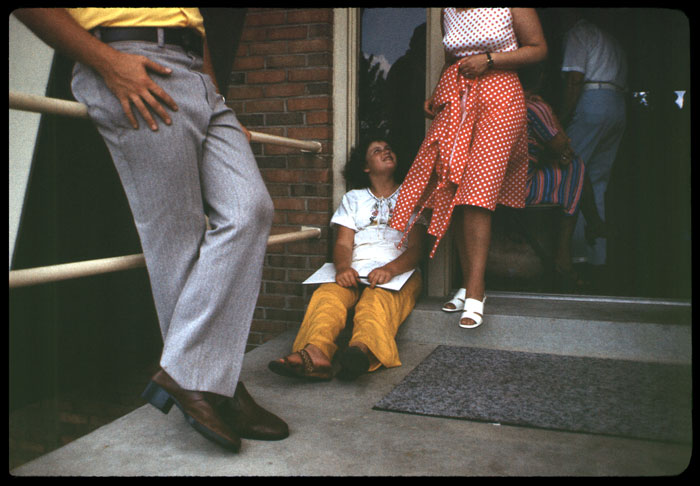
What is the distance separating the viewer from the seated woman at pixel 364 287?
2.16 m

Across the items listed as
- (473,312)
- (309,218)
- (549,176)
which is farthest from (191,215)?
(549,176)

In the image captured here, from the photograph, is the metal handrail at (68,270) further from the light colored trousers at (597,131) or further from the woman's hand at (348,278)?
the light colored trousers at (597,131)

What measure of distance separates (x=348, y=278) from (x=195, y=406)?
1240mm

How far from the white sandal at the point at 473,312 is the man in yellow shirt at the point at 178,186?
1270 mm

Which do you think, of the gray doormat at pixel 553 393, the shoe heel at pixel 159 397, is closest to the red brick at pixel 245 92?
the gray doormat at pixel 553 393

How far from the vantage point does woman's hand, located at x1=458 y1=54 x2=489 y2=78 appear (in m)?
2.47

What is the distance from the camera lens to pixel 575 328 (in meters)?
2.54

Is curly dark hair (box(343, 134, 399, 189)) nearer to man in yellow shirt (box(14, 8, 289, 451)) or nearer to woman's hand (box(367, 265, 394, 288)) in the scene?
woman's hand (box(367, 265, 394, 288))

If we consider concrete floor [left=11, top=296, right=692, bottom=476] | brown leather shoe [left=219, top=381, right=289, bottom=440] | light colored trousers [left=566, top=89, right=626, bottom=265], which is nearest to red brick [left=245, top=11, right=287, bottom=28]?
light colored trousers [left=566, top=89, right=626, bottom=265]

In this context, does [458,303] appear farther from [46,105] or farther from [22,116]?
[22,116]

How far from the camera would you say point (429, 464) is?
4.92 ft

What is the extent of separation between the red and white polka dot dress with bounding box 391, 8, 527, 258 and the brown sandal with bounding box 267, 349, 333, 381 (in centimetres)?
75

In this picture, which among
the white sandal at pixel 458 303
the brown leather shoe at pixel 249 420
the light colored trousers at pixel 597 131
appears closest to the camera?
the brown leather shoe at pixel 249 420

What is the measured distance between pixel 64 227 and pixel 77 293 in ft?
1.09
